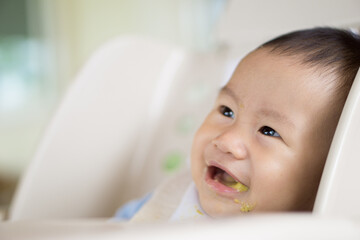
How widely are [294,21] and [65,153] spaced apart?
0.39m

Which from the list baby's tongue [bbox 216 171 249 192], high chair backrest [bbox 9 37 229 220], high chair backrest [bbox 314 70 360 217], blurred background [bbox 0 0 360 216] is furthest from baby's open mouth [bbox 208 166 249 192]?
blurred background [bbox 0 0 360 216]

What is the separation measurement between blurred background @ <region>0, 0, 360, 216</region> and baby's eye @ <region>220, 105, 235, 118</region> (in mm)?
2270

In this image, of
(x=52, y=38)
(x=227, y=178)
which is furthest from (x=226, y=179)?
(x=52, y=38)

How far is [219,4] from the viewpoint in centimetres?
277

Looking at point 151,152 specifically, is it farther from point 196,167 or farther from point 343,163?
point 343,163

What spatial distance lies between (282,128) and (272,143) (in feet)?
0.05

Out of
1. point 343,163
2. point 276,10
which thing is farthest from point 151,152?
point 343,163

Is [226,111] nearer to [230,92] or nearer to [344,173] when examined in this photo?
[230,92]

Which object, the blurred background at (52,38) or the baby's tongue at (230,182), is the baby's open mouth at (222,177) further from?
the blurred background at (52,38)

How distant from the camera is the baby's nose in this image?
38cm

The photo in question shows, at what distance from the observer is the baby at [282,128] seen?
377 mm

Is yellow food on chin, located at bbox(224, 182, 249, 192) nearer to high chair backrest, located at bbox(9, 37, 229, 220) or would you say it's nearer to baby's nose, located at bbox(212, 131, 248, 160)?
baby's nose, located at bbox(212, 131, 248, 160)

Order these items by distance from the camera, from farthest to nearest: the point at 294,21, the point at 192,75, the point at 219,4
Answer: the point at 219,4 → the point at 192,75 → the point at 294,21

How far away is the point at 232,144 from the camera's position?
0.39 m
